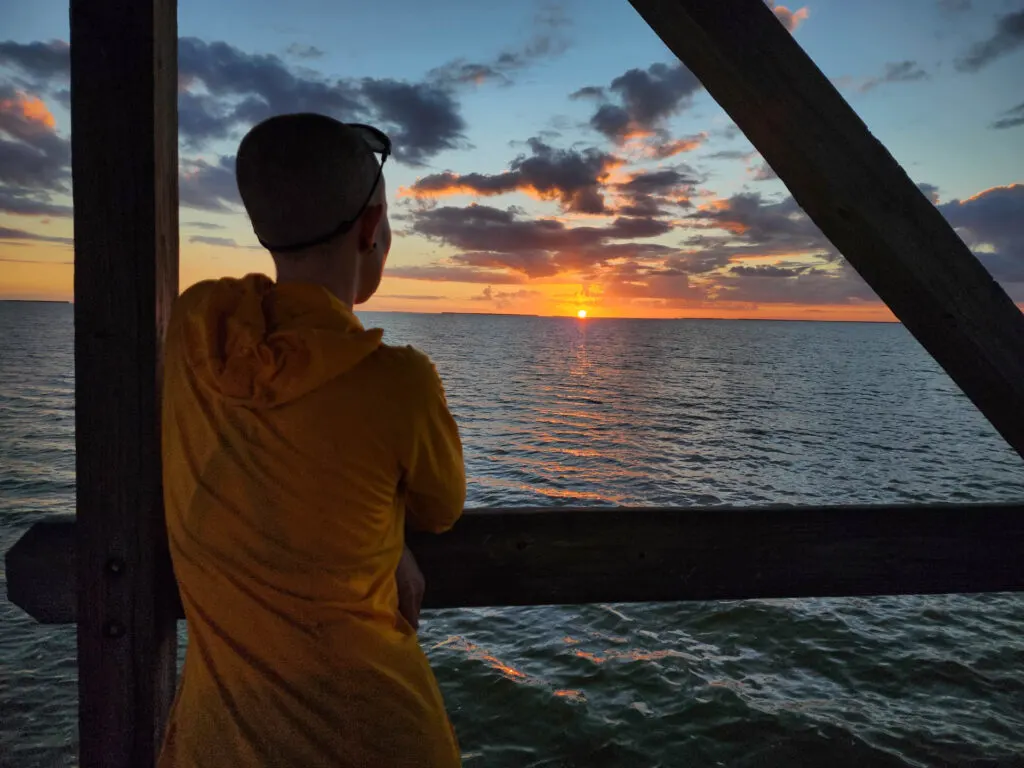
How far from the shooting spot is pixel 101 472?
1.86 meters

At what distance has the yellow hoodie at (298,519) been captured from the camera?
124cm

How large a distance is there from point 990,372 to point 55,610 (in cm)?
277

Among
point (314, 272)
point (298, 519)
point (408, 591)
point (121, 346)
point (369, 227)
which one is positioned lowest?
point (408, 591)

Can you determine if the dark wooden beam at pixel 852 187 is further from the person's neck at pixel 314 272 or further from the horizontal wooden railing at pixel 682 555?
the person's neck at pixel 314 272

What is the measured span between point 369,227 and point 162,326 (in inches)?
32.0

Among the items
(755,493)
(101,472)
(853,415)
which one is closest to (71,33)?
(101,472)

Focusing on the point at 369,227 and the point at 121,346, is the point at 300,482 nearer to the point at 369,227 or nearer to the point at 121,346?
the point at 369,227

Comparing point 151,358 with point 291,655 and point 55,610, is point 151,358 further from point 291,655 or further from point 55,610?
point 291,655

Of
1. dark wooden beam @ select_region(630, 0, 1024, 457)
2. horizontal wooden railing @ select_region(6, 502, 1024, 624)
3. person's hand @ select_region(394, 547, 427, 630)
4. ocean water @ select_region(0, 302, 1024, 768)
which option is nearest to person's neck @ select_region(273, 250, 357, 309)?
person's hand @ select_region(394, 547, 427, 630)

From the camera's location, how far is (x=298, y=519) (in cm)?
124

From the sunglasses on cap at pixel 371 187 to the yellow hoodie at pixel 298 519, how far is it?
0.09 meters

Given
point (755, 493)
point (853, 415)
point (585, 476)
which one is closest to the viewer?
point (755, 493)

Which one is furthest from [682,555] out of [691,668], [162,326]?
[691,668]

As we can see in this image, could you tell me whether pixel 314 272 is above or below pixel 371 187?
below
